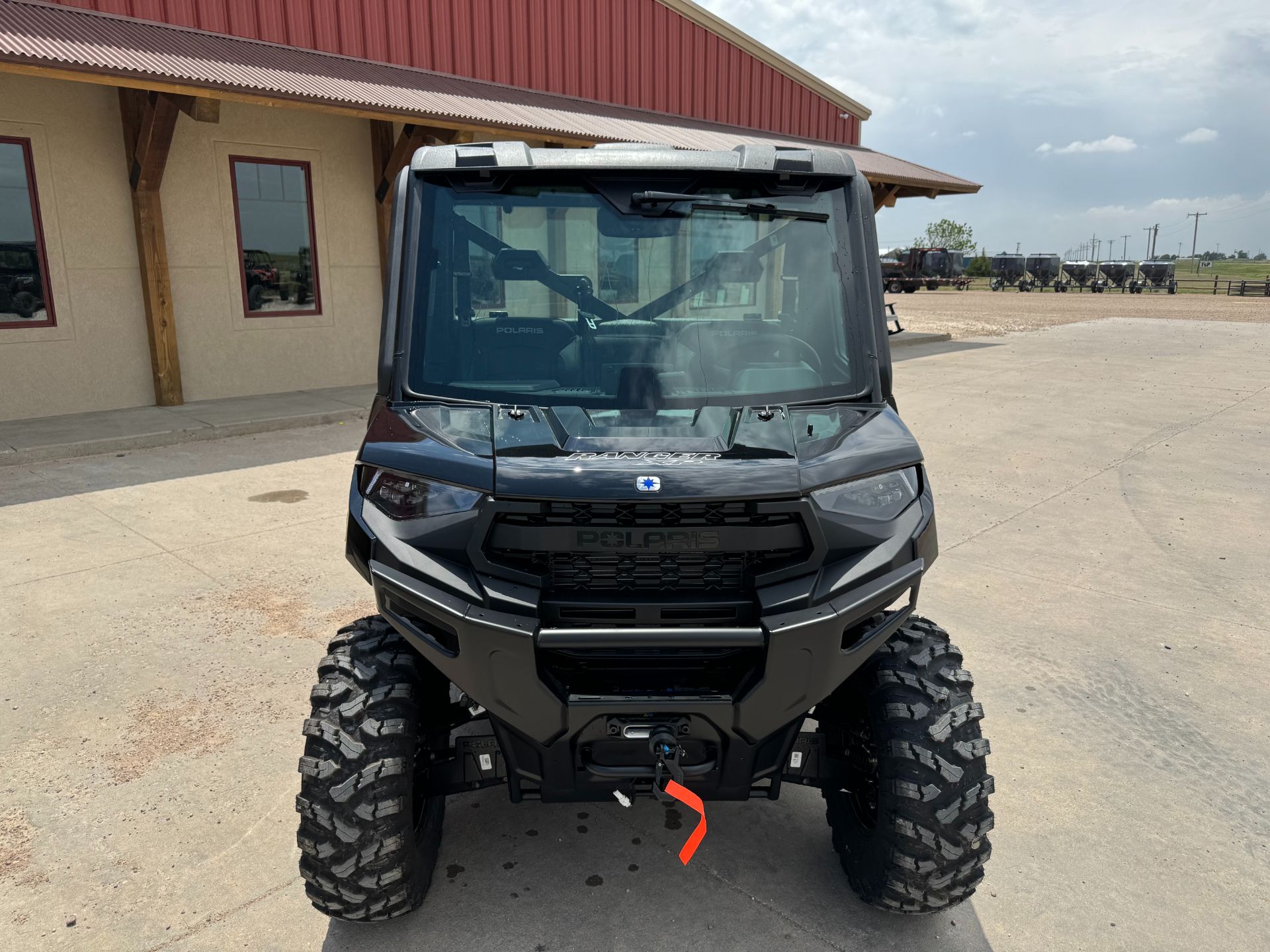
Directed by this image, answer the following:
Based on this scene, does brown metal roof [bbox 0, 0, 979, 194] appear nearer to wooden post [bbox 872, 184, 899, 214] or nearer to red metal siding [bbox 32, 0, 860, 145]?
red metal siding [bbox 32, 0, 860, 145]

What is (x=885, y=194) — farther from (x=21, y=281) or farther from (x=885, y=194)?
(x=21, y=281)

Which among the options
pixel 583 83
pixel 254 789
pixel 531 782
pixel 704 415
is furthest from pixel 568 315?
pixel 583 83

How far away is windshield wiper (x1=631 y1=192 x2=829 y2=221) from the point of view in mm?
2586

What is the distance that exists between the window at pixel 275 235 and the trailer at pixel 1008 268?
56.2 m

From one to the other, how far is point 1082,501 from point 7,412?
1065cm

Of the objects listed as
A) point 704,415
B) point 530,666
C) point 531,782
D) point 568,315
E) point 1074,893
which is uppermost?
point 568,315

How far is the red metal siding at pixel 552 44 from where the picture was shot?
11.3m

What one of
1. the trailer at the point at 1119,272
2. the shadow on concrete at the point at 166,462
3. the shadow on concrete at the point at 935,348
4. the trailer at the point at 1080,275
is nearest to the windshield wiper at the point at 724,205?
the shadow on concrete at the point at 166,462

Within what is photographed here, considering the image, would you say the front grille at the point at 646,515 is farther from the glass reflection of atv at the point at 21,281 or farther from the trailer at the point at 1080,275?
the trailer at the point at 1080,275

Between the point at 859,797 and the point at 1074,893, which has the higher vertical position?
the point at 859,797

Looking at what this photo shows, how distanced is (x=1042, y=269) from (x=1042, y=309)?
90.5 feet

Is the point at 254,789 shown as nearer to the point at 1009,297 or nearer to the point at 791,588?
the point at 791,588

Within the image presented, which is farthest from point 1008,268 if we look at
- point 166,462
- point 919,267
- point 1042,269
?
point 166,462

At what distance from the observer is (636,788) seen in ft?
7.70
